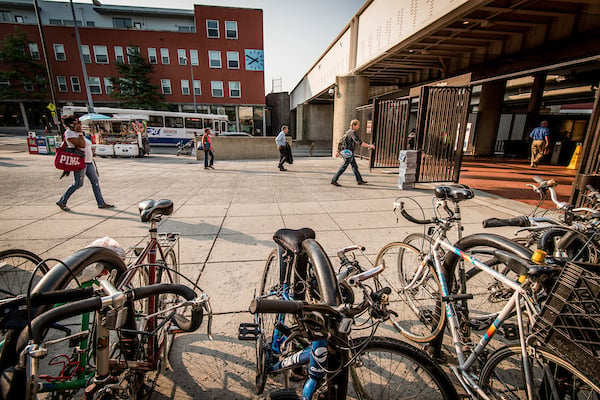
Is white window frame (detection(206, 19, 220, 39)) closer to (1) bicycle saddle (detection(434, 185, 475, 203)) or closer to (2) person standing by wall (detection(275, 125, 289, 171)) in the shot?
(2) person standing by wall (detection(275, 125, 289, 171))

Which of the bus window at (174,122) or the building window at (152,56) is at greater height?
the building window at (152,56)

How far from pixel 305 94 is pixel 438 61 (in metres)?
15.9

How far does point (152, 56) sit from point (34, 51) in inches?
587

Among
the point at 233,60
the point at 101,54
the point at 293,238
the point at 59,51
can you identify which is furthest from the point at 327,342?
the point at 59,51

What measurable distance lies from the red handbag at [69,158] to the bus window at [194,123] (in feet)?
72.6

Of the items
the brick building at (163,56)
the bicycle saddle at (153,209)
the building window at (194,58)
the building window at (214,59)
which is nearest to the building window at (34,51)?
the brick building at (163,56)

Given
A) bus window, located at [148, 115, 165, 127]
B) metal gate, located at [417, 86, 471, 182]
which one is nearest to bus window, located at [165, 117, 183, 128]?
bus window, located at [148, 115, 165, 127]

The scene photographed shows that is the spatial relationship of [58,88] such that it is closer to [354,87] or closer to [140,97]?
[140,97]

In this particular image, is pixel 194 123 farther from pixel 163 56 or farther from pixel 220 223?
pixel 220 223

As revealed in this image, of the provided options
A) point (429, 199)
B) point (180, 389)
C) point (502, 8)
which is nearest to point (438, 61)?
point (502, 8)

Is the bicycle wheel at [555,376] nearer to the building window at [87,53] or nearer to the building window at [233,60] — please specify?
Result: the building window at [233,60]

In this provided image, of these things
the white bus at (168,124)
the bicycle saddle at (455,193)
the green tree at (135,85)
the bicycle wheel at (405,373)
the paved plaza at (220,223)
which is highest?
the green tree at (135,85)

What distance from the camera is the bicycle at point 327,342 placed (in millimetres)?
1176

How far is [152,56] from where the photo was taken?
3309 cm
